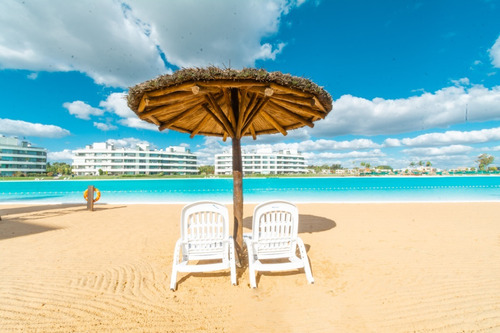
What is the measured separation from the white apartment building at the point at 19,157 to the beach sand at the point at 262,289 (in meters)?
89.1

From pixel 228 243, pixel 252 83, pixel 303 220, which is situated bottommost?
pixel 303 220

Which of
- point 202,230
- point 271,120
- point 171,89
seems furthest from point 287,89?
point 202,230

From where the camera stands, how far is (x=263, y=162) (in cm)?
9281

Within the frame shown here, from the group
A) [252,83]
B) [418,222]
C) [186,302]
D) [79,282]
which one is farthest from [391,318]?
[418,222]

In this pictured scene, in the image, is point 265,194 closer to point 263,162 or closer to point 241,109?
point 241,109

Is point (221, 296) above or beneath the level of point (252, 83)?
beneath

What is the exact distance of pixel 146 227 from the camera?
6.80 m

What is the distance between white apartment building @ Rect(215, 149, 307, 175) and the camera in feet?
297

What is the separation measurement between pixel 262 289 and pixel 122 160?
8787 cm

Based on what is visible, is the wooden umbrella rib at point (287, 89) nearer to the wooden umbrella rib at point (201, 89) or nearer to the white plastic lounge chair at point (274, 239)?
the wooden umbrella rib at point (201, 89)

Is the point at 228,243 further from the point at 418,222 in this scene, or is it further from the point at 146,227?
the point at 418,222

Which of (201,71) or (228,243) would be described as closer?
(201,71)

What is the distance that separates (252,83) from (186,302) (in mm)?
3096

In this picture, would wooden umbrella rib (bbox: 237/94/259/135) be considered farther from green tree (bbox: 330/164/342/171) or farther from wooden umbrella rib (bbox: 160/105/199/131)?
green tree (bbox: 330/164/342/171)
